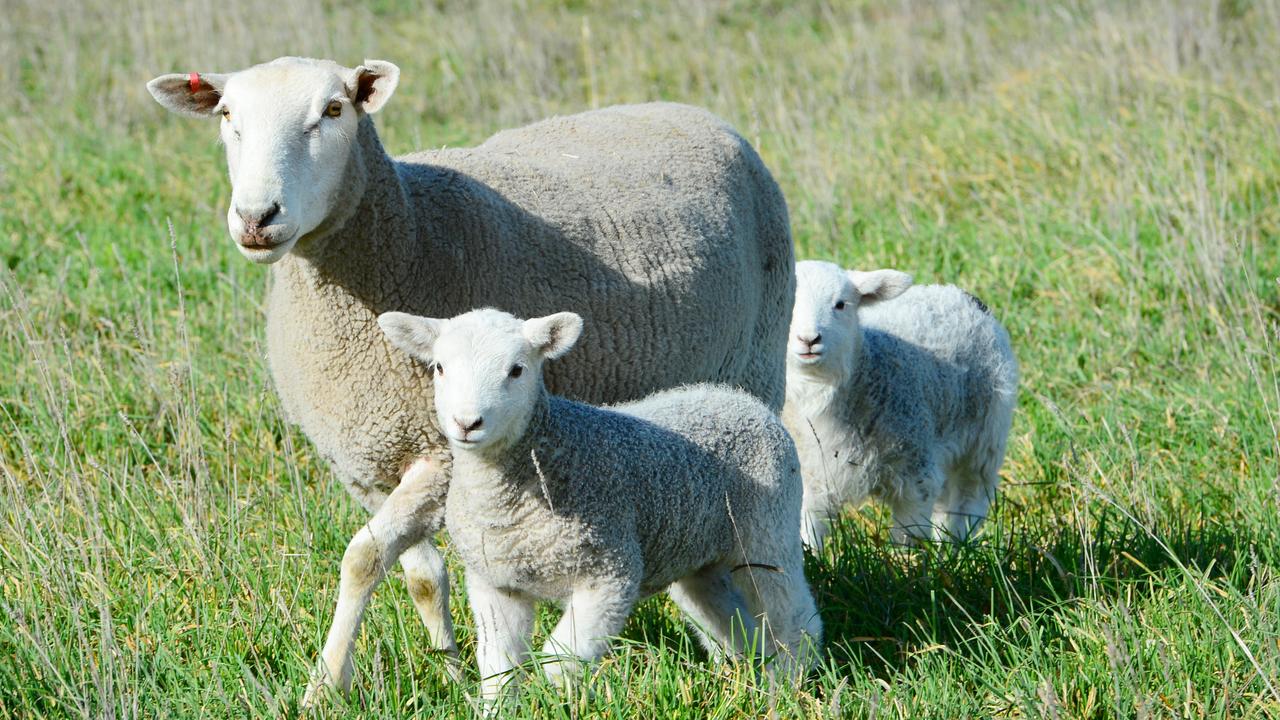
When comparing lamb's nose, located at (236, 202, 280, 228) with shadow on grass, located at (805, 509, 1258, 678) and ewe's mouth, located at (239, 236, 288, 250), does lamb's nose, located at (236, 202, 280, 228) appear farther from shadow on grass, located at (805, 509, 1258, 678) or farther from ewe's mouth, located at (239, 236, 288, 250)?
shadow on grass, located at (805, 509, 1258, 678)

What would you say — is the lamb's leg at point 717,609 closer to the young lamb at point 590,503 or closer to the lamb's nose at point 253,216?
the young lamb at point 590,503

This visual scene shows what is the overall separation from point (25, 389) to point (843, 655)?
333 cm

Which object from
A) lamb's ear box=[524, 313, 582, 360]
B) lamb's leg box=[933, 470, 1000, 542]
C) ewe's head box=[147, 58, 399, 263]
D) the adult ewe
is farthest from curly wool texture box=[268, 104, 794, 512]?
lamb's leg box=[933, 470, 1000, 542]

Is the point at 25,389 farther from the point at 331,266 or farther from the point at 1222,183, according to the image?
the point at 1222,183

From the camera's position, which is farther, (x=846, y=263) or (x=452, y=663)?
(x=846, y=263)

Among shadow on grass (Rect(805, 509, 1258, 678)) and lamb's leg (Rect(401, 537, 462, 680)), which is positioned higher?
lamb's leg (Rect(401, 537, 462, 680))

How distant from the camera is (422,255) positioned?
12.1ft

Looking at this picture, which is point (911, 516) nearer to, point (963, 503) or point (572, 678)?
point (963, 503)

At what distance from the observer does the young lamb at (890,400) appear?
4.89 metres

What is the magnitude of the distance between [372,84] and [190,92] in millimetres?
516

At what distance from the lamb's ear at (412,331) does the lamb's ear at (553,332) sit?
0.70ft

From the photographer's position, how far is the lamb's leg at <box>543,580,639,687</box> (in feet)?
10.2

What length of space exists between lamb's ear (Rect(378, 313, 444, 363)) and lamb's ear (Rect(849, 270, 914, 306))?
2120 millimetres

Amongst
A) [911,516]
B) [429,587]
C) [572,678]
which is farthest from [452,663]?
[911,516]
